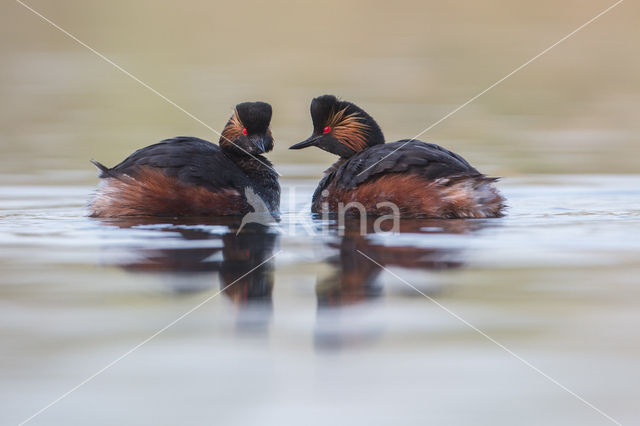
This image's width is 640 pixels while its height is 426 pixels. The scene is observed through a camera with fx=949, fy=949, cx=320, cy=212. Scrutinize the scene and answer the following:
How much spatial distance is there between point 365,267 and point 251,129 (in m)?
3.40

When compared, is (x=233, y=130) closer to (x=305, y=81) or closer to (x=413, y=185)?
(x=413, y=185)

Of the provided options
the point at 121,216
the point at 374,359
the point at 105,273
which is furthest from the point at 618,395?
the point at 121,216

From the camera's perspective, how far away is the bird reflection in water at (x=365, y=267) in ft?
12.3

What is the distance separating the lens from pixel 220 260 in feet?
17.3

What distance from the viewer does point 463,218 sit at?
7.12 meters

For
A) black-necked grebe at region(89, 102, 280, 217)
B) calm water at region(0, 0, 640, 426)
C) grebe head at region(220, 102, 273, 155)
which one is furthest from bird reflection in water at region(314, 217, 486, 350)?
grebe head at region(220, 102, 273, 155)

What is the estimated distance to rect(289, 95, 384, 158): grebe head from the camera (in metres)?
8.55

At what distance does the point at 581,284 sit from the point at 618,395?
157 centimetres

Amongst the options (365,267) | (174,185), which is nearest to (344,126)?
(174,185)

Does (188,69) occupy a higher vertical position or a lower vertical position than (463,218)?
higher

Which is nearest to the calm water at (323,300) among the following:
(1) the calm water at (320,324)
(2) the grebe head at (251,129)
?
(1) the calm water at (320,324)

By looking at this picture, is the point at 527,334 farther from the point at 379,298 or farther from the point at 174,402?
the point at 174,402

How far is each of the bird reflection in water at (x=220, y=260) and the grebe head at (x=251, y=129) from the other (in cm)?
126

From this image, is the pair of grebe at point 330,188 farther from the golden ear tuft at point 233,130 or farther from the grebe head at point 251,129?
the golden ear tuft at point 233,130
